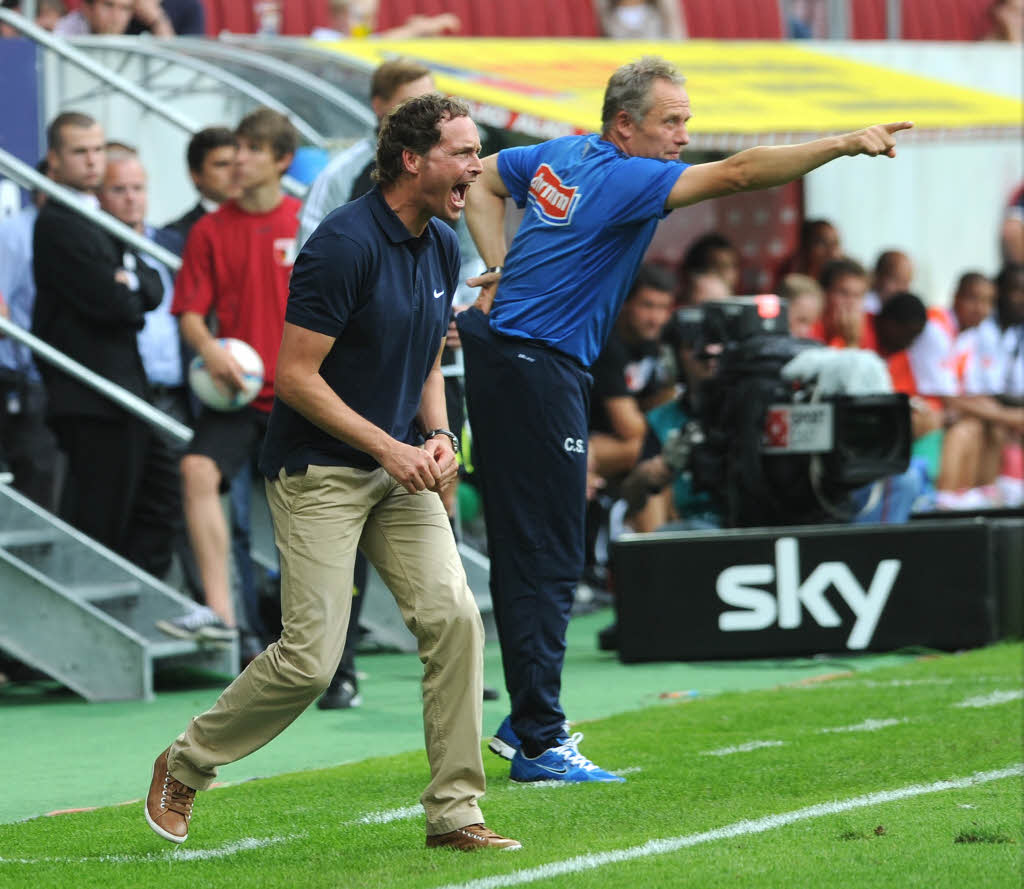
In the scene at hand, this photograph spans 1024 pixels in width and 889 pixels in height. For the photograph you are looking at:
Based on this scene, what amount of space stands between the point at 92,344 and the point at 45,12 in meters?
4.26

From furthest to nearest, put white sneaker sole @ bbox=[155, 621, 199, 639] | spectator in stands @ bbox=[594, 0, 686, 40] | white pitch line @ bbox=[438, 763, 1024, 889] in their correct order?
spectator in stands @ bbox=[594, 0, 686, 40]
white sneaker sole @ bbox=[155, 621, 199, 639]
white pitch line @ bbox=[438, 763, 1024, 889]

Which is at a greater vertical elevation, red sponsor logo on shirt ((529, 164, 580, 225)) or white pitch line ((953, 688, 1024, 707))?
red sponsor logo on shirt ((529, 164, 580, 225))

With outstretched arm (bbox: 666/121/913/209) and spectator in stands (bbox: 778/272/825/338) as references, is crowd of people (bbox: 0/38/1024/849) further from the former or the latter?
spectator in stands (bbox: 778/272/825/338)

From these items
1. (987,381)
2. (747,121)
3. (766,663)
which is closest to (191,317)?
(766,663)

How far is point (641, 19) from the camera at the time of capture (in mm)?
15328

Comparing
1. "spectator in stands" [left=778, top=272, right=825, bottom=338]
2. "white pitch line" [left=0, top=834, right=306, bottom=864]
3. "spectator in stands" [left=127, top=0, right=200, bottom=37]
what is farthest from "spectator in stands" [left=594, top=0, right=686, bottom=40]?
"white pitch line" [left=0, top=834, right=306, bottom=864]

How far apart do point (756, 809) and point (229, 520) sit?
384cm

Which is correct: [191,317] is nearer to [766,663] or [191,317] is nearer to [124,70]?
[766,663]

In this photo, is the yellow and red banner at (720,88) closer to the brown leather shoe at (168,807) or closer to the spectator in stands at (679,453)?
the spectator in stands at (679,453)

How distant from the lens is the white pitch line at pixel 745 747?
644 cm

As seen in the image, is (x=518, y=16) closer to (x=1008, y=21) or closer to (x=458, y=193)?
(x=1008, y=21)

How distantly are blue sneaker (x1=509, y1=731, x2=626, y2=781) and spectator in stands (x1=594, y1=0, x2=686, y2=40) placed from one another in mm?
10025

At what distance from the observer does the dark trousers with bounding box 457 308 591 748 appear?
600 cm

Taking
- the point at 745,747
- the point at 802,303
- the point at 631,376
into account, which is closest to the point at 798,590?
the point at 745,747
